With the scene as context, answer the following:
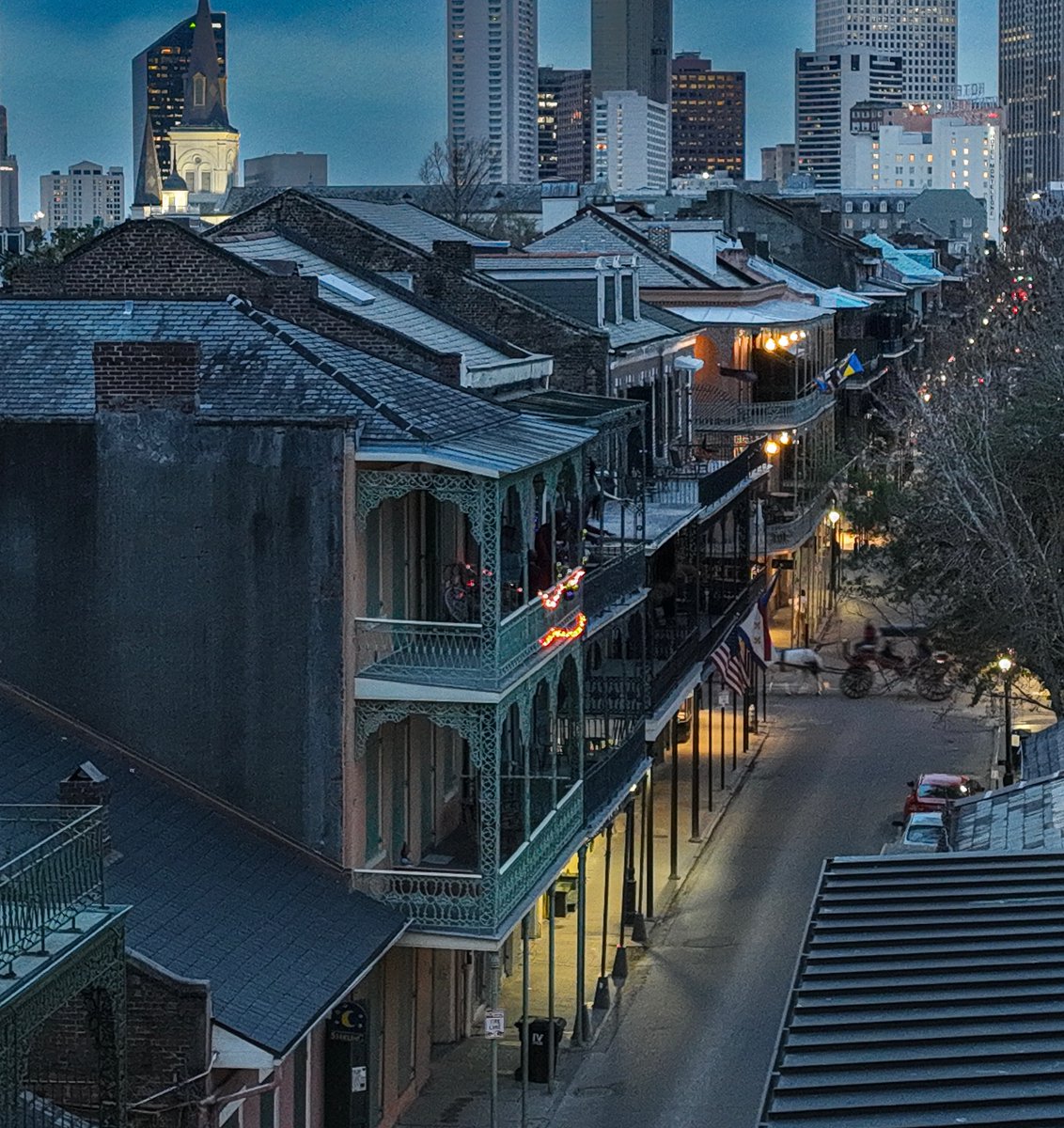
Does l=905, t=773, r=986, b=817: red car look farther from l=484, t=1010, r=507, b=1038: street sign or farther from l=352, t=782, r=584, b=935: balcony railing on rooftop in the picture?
l=352, t=782, r=584, b=935: balcony railing on rooftop

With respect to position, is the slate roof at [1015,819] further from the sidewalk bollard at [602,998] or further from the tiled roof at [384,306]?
the tiled roof at [384,306]

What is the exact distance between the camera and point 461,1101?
28.7m

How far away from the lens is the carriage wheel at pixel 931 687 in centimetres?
5394

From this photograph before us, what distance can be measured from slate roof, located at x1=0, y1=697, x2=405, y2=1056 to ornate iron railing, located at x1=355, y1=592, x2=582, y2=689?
212 cm

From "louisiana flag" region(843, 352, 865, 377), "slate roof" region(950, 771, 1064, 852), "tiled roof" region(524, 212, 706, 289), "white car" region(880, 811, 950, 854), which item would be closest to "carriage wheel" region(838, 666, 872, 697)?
"tiled roof" region(524, 212, 706, 289)

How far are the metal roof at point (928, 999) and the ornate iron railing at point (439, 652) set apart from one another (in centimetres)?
536

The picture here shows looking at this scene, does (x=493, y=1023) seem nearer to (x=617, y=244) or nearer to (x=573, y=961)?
(x=573, y=961)

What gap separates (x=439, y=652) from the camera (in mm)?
26156

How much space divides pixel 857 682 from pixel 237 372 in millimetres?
34443

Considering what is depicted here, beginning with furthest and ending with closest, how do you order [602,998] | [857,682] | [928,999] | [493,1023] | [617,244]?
[617,244], [857,682], [602,998], [493,1023], [928,999]

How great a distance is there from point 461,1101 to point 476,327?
1339 cm

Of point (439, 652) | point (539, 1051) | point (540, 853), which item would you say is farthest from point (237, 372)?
point (539, 1051)

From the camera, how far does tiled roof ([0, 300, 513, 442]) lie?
26.2 metres

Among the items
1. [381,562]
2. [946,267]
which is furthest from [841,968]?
→ [946,267]
